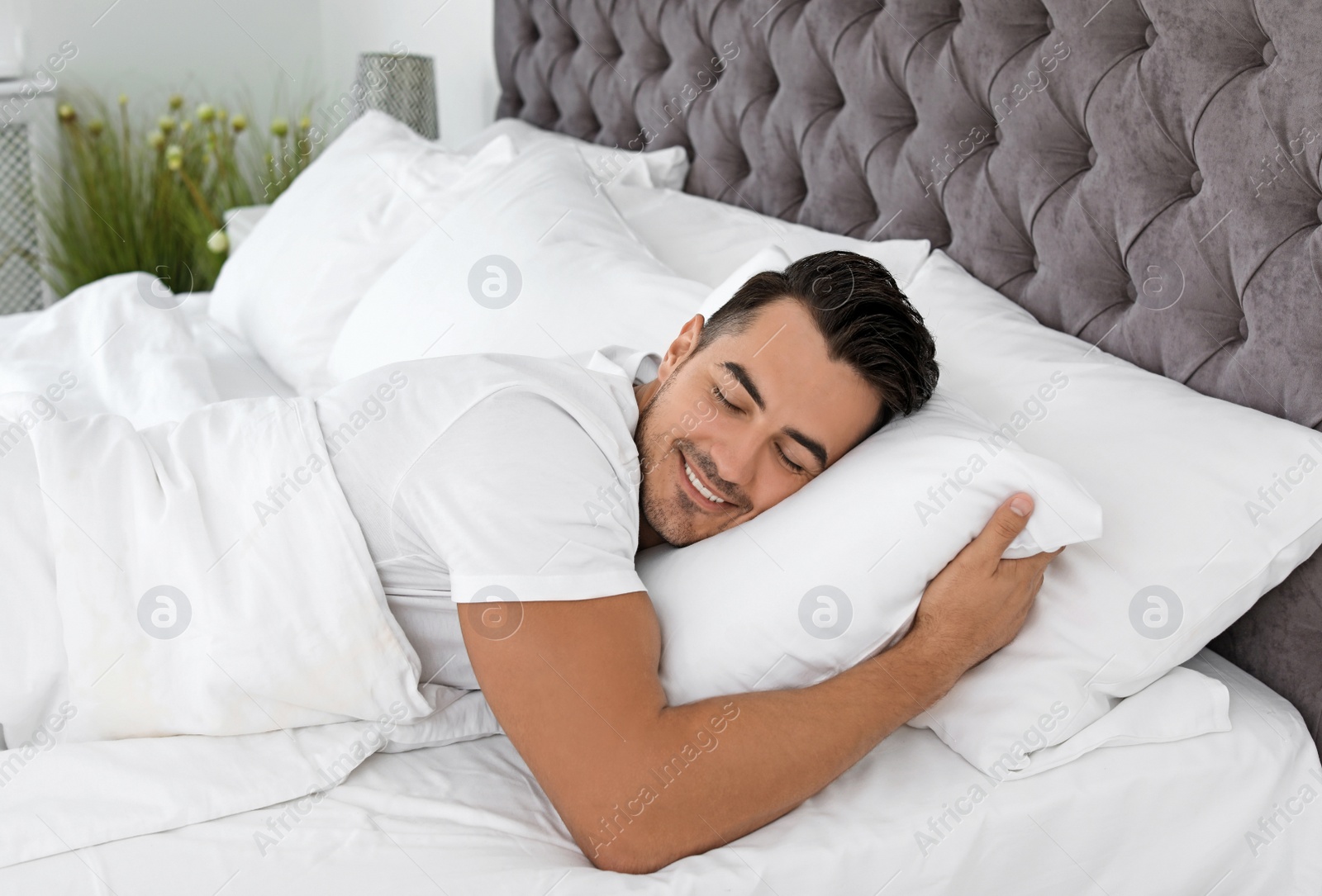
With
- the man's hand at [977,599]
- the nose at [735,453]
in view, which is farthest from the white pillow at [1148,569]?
the nose at [735,453]

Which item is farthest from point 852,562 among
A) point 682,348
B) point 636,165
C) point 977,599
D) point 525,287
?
point 636,165

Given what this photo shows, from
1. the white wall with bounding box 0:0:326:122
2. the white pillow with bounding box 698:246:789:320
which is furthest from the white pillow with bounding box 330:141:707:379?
the white wall with bounding box 0:0:326:122

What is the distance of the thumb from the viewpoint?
1.02 metres

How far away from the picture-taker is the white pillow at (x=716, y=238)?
157 cm

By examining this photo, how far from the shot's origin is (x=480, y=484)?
3.22 feet

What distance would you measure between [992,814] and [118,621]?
830mm

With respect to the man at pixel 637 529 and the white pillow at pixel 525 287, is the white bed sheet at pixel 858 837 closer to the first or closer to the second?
the man at pixel 637 529

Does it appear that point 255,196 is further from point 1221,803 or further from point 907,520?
point 1221,803

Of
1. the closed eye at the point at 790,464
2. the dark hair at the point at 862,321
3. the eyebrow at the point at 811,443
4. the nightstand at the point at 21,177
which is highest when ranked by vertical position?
the dark hair at the point at 862,321

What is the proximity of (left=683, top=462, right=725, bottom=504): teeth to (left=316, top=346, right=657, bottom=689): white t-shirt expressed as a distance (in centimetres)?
7

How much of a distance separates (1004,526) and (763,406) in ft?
0.90

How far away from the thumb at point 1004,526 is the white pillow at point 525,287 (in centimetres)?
57

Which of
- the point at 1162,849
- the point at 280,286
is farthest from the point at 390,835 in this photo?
the point at 280,286

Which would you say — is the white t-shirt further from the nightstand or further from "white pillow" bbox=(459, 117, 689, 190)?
the nightstand
